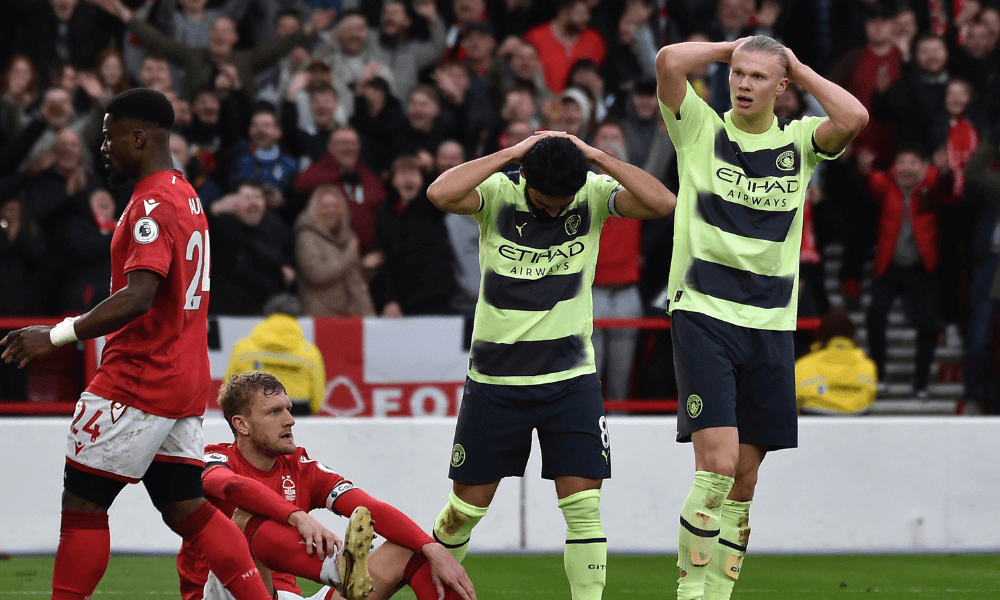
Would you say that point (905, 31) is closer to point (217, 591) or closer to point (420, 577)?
point (420, 577)

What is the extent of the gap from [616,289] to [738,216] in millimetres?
4318

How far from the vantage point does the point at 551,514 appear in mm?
7812

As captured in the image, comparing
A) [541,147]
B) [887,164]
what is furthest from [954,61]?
[541,147]

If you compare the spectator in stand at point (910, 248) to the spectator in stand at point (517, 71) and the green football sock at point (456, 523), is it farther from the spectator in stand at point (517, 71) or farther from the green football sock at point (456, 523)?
the green football sock at point (456, 523)

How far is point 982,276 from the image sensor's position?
10117 mm

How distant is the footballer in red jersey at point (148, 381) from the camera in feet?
14.4

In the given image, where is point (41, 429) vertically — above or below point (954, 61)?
below

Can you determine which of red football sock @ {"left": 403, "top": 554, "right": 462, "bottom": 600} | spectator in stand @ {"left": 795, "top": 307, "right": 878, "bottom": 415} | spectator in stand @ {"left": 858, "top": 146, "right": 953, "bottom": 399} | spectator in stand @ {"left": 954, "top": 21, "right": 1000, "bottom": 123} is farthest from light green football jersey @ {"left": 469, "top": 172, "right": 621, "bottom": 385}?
spectator in stand @ {"left": 954, "top": 21, "right": 1000, "bottom": 123}

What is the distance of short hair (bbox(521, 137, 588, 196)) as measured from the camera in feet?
16.0

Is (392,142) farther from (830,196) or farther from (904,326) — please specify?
(904,326)

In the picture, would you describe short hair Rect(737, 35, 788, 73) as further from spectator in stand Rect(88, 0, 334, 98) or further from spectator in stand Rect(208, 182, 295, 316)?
spectator in stand Rect(88, 0, 334, 98)

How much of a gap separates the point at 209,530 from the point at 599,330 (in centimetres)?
511

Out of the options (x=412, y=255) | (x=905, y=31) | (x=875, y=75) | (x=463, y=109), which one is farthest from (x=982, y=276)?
(x=412, y=255)

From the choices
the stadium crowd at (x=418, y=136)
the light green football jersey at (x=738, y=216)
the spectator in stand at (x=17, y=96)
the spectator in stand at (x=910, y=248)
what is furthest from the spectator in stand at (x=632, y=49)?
the light green football jersey at (x=738, y=216)
